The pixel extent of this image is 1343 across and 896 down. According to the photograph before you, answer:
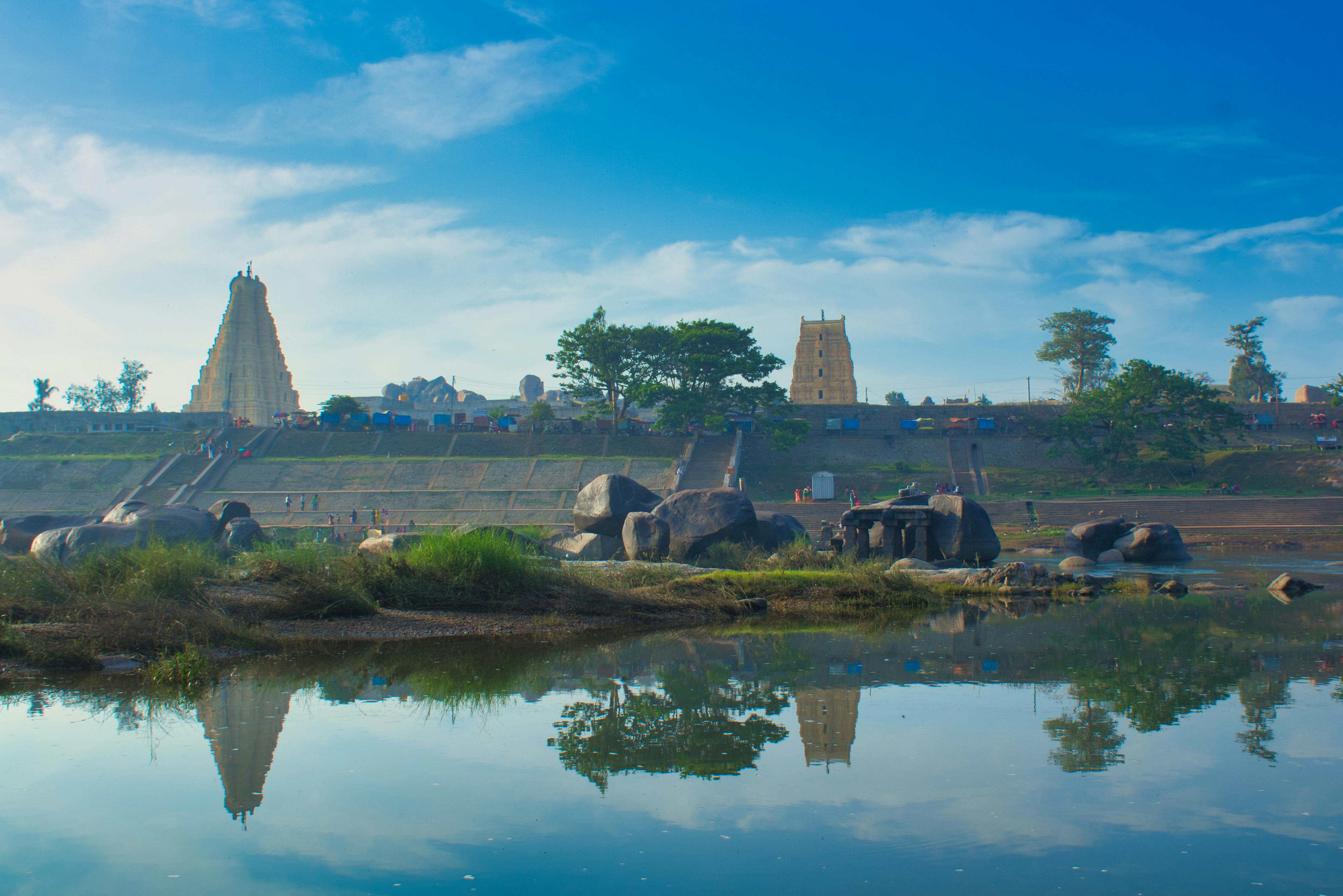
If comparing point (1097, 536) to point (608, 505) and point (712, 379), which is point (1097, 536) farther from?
point (712, 379)

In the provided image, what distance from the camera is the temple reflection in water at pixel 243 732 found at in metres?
4.88

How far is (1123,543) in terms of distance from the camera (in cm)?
2238

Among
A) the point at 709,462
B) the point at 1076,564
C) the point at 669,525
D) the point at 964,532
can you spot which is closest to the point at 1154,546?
the point at 1076,564

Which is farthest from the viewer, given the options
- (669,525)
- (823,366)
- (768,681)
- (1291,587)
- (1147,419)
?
(823,366)

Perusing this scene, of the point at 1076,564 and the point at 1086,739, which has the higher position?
the point at 1086,739

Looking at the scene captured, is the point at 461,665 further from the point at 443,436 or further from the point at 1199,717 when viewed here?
the point at 443,436

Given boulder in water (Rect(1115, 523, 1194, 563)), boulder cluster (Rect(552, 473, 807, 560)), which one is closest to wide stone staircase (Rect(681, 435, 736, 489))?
boulder cluster (Rect(552, 473, 807, 560))

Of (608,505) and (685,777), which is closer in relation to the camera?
(685,777)

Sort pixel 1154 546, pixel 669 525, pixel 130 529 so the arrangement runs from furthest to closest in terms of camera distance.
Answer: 1. pixel 1154 546
2. pixel 130 529
3. pixel 669 525

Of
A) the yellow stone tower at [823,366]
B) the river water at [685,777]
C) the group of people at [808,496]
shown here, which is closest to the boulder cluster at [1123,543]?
the group of people at [808,496]

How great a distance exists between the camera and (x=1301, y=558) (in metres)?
22.7

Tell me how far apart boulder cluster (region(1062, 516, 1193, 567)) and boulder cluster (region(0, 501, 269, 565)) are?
1962cm

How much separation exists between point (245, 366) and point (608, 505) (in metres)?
52.1

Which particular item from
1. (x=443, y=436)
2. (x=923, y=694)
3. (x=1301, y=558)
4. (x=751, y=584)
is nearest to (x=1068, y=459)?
(x=1301, y=558)
